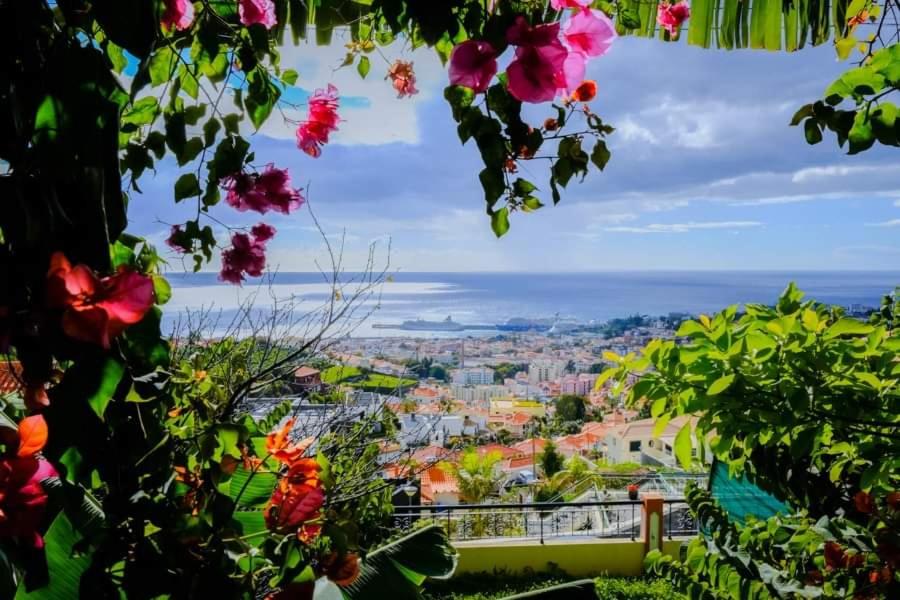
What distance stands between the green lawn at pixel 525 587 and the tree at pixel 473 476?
2.23 m

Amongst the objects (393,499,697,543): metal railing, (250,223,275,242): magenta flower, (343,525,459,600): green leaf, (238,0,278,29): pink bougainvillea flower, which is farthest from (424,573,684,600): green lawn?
(238,0,278,29): pink bougainvillea flower

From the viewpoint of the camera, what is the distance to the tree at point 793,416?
116 centimetres

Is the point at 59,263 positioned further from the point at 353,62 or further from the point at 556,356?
the point at 556,356

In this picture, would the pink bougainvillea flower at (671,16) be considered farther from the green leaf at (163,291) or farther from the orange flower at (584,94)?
the green leaf at (163,291)

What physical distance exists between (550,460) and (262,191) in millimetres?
11180

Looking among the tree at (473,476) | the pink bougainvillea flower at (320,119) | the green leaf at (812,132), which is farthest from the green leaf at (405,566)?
the tree at (473,476)

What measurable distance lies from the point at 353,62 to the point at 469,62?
822 mm

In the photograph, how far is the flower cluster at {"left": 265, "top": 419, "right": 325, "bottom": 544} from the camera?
2.57ft

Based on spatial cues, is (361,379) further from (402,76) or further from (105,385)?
(105,385)

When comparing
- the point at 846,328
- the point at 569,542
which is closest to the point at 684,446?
the point at 846,328

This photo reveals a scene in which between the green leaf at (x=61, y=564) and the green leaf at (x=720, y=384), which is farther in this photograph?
the green leaf at (x=720, y=384)

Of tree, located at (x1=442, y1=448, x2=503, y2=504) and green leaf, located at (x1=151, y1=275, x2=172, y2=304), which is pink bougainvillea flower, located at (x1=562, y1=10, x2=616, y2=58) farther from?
tree, located at (x1=442, y1=448, x2=503, y2=504)

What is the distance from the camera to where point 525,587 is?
5930 millimetres

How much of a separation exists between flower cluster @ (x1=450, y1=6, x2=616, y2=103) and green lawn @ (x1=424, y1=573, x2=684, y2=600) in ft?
17.4
